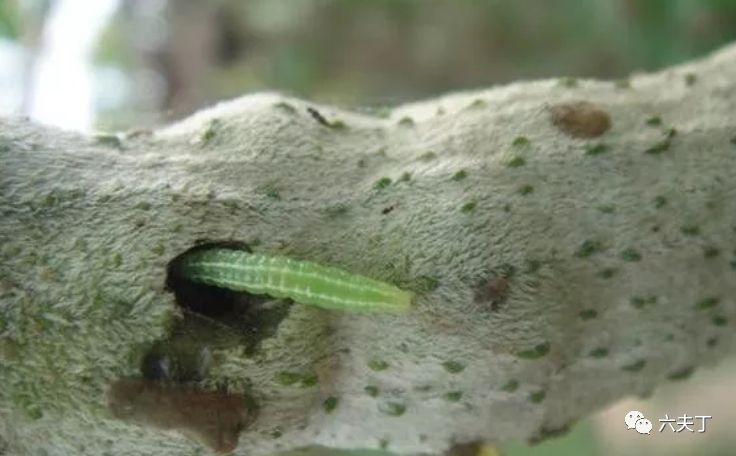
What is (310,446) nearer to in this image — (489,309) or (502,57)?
(489,309)

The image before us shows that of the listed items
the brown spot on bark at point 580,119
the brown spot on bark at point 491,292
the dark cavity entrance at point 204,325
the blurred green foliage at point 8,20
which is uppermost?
the blurred green foliage at point 8,20

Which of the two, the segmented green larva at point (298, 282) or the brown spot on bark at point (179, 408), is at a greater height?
the segmented green larva at point (298, 282)

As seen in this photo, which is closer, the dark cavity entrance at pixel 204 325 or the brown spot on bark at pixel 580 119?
the dark cavity entrance at pixel 204 325

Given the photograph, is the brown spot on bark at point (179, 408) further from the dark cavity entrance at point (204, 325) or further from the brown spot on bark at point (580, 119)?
the brown spot on bark at point (580, 119)

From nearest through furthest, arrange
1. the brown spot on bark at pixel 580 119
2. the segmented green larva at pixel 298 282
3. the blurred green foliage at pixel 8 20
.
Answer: the segmented green larva at pixel 298 282 → the brown spot on bark at pixel 580 119 → the blurred green foliage at pixel 8 20

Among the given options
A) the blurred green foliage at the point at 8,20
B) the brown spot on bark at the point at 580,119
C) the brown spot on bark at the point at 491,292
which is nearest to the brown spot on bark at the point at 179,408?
the brown spot on bark at the point at 491,292

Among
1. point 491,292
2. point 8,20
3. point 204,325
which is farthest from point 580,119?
point 8,20

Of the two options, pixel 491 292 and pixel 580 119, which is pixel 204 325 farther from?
pixel 580 119
